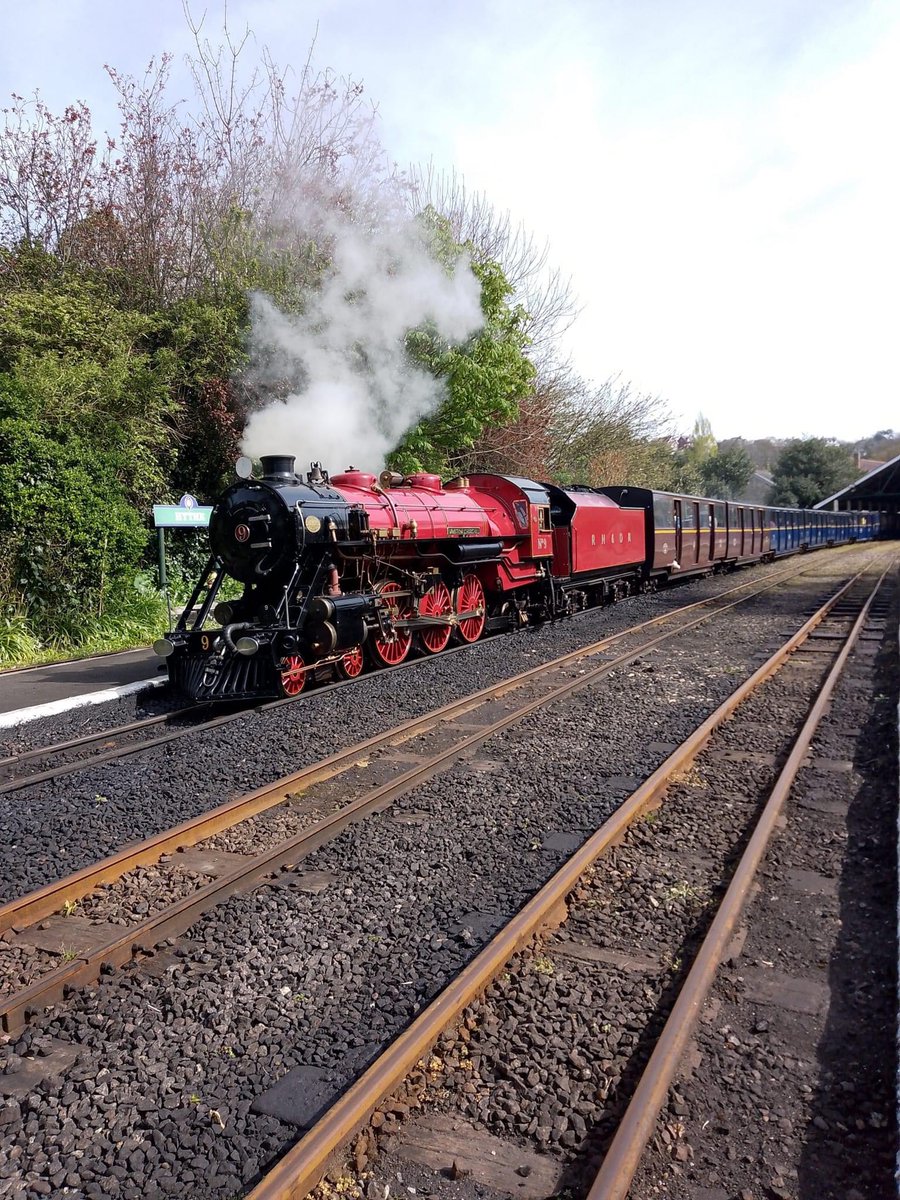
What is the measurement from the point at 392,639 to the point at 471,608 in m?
2.33

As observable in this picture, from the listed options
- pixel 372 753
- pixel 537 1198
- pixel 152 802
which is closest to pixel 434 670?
pixel 372 753

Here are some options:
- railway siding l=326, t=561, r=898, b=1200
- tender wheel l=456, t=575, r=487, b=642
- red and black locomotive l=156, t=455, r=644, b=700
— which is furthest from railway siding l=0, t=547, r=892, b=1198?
tender wheel l=456, t=575, r=487, b=642

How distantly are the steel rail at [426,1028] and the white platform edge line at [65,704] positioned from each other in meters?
5.76

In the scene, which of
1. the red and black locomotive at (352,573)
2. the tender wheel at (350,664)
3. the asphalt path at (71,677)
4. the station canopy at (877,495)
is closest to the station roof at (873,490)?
the station canopy at (877,495)

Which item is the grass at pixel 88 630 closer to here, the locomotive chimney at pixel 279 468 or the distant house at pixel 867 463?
the locomotive chimney at pixel 279 468

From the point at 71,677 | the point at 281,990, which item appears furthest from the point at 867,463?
the point at 281,990

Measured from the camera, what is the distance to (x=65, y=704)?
8.53 metres

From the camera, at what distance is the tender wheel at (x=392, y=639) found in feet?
31.9

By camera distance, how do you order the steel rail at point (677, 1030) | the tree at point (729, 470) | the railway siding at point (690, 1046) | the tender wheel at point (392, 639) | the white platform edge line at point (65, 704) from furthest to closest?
the tree at point (729, 470) → the tender wheel at point (392, 639) → the white platform edge line at point (65, 704) → the railway siding at point (690, 1046) → the steel rail at point (677, 1030)

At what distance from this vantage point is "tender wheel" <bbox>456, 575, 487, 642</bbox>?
11555 millimetres

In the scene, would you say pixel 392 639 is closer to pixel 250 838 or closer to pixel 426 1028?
pixel 250 838

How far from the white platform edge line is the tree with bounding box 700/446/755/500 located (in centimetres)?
5757

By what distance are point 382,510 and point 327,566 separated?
4.11ft

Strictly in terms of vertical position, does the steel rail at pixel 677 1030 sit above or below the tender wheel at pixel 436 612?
below
